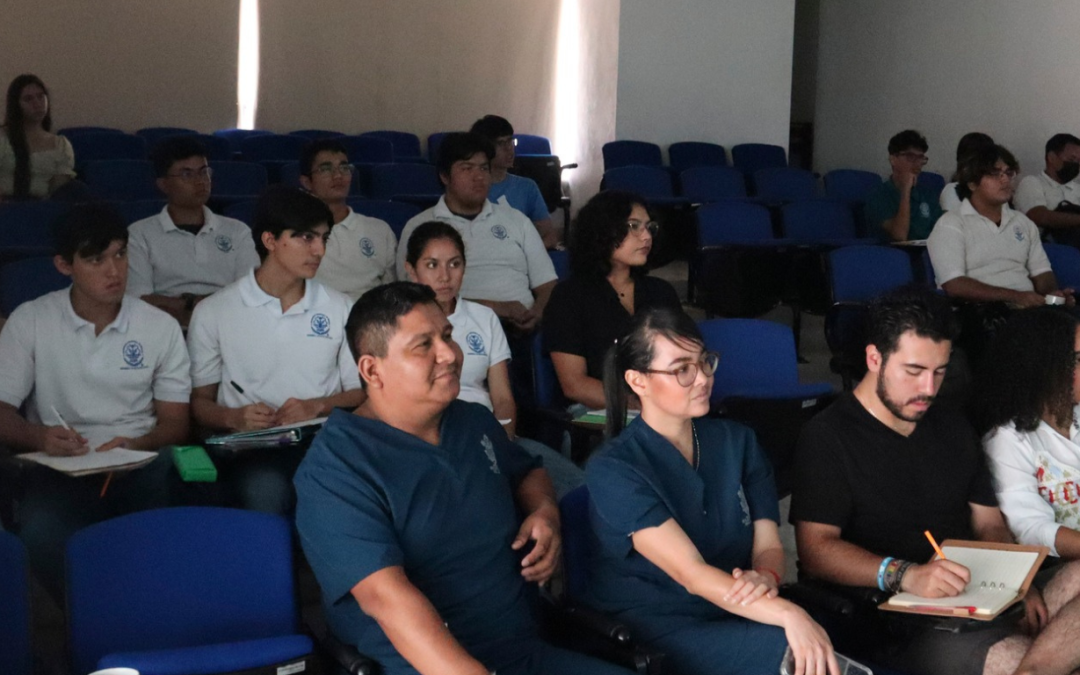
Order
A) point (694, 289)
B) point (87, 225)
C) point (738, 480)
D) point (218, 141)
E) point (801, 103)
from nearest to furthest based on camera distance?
1. point (738, 480)
2. point (87, 225)
3. point (694, 289)
4. point (218, 141)
5. point (801, 103)

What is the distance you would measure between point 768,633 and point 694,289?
4.40 metres

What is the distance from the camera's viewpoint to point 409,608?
6.21ft

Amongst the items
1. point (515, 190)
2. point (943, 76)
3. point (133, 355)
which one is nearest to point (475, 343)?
point (133, 355)

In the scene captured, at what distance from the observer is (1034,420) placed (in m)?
2.76

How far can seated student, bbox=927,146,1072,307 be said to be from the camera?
16.6 feet

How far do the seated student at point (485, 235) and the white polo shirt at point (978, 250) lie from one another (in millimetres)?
1777

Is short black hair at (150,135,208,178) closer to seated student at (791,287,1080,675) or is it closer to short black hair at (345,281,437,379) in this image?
short black hair at (345,281,437,379)

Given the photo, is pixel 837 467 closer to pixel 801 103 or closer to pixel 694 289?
pixel 694 289

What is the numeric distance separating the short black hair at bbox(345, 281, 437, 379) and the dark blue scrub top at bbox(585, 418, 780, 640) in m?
0.46

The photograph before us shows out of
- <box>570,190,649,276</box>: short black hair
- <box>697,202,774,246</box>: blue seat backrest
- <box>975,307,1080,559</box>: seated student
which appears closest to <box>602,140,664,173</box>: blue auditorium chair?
<box>697,202,774,246</box>: blue seat backrest

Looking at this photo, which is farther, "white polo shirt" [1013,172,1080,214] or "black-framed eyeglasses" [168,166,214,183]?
"white polo shirt" [1013,172,1080,214]

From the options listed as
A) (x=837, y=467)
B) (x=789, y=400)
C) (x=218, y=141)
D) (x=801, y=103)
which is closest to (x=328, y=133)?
(x=218, y=141)

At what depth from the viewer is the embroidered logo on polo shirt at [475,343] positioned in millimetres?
3521

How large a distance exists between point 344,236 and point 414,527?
2671 millimetres
